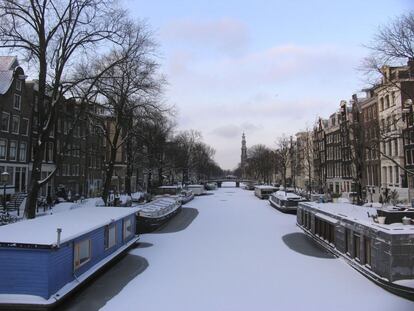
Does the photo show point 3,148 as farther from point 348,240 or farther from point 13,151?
point 348,240

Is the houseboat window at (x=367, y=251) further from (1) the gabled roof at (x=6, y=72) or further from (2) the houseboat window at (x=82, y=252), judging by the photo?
(1) the gabled roof at (x=6, y=72)

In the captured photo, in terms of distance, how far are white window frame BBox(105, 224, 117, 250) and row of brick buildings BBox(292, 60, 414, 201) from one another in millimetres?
16233

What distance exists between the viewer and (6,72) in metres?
40.6

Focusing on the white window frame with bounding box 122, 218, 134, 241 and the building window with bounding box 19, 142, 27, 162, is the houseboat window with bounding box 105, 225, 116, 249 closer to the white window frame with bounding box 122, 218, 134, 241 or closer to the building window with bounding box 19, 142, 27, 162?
the white window frame with bounding box 122, 218, 134, 241

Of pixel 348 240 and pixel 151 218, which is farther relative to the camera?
pixel 151 218

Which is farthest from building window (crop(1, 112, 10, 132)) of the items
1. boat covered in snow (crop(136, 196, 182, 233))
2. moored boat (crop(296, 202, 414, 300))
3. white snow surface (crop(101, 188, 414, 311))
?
moored boat (crop(296, 202, 414, 300))

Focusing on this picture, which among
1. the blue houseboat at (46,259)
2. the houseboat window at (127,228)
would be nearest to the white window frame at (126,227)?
the houseboat window at (127,228)

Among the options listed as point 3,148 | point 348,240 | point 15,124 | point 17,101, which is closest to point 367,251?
point 348,240

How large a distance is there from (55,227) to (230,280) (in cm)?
627

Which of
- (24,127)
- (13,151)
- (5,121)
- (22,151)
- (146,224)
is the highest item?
(5,121)

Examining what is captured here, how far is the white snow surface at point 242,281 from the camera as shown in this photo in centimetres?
1246

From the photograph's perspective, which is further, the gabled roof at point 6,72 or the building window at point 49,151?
the building window at point 49,151

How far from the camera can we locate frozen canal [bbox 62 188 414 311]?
12500mm

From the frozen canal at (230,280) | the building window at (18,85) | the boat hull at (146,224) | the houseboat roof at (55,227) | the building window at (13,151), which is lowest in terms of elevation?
the frozen canal at (230,280)
